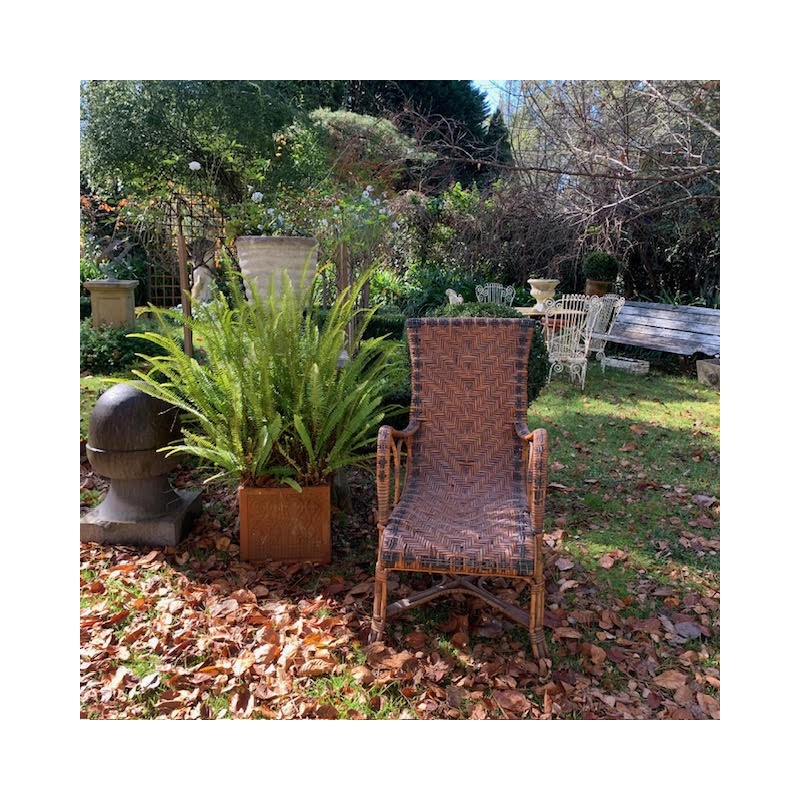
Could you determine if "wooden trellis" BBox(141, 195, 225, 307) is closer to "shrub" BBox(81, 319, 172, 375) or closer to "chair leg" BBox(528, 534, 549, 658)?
"shrub" BBox(81, 319, 172, 375)

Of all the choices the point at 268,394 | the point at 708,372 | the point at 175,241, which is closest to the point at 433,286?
the point at 175,241

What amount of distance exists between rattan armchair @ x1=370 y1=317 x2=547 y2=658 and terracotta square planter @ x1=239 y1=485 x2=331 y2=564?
0.39m

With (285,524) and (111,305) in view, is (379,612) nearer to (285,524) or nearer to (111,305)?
(285,524)

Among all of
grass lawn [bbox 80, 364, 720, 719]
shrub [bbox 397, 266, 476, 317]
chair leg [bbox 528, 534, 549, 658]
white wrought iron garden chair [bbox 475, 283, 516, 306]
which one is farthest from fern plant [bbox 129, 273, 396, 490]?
white wrought iron garden chair [bbox 475, 283, 516, 306]

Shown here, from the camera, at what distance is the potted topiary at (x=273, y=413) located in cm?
319

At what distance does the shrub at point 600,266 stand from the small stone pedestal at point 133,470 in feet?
28.6

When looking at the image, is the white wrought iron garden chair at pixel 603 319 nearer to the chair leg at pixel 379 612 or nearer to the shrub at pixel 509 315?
the shrub at pixel 509 315

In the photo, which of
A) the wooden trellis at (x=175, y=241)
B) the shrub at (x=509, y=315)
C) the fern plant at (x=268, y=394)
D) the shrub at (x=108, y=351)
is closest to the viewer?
the fern plant at (x=268, y=394)

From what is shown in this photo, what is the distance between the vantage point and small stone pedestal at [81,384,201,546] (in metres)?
3.30

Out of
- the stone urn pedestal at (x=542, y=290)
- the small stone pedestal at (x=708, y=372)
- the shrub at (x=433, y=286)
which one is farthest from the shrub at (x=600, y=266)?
the small stone pedestal at (x=708, y=372)

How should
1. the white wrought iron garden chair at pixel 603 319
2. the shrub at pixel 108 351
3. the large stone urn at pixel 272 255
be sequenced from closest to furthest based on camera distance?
the large stone urn at pixel 272 255 < the shrub at pixel 108 351 < the white wrought iron garden chair at pixel 603 319

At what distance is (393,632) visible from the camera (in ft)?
9.02

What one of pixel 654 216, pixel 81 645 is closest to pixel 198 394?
pixel 81 645

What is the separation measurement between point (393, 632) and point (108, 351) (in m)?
6.64
